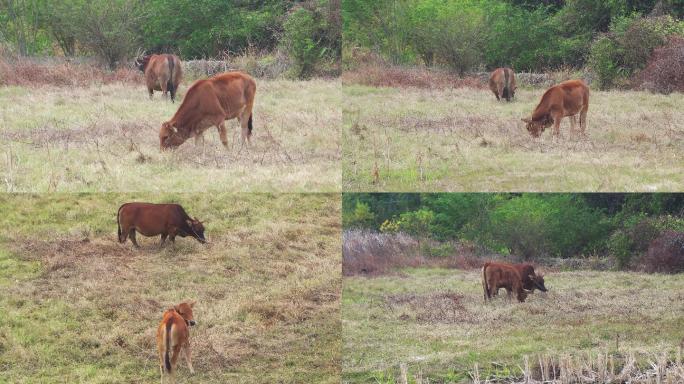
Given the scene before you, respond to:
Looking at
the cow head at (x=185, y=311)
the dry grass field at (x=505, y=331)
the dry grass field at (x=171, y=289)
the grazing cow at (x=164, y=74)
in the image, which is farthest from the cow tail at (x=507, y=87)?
the cow head at (x=185, y=311)

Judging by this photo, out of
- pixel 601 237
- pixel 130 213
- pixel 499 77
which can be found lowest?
pixel 601 237

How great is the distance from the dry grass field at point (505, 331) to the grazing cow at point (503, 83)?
17.1 ft

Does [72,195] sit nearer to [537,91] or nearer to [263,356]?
[263,356]

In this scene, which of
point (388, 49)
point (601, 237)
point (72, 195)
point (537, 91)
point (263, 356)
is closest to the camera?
point (263, 356)

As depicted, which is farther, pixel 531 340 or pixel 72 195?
pixel 72 195

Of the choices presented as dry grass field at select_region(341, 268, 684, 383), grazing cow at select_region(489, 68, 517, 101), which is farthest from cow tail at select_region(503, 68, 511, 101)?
dry grass field at select_region(341, 268, 684, 383)

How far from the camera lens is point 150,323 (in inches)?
560

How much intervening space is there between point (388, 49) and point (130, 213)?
1195 cm

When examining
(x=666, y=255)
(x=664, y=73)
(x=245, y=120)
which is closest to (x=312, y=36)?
(x=664, y=73)

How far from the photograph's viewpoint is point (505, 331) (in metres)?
15.1

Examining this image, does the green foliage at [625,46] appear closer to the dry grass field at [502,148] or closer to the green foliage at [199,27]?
the dry grass field at [502,148]

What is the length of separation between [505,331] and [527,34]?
12.1 m

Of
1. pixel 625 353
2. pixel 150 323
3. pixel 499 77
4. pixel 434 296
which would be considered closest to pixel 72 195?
pixel 150 323

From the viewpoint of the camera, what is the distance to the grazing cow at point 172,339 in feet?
40.4
